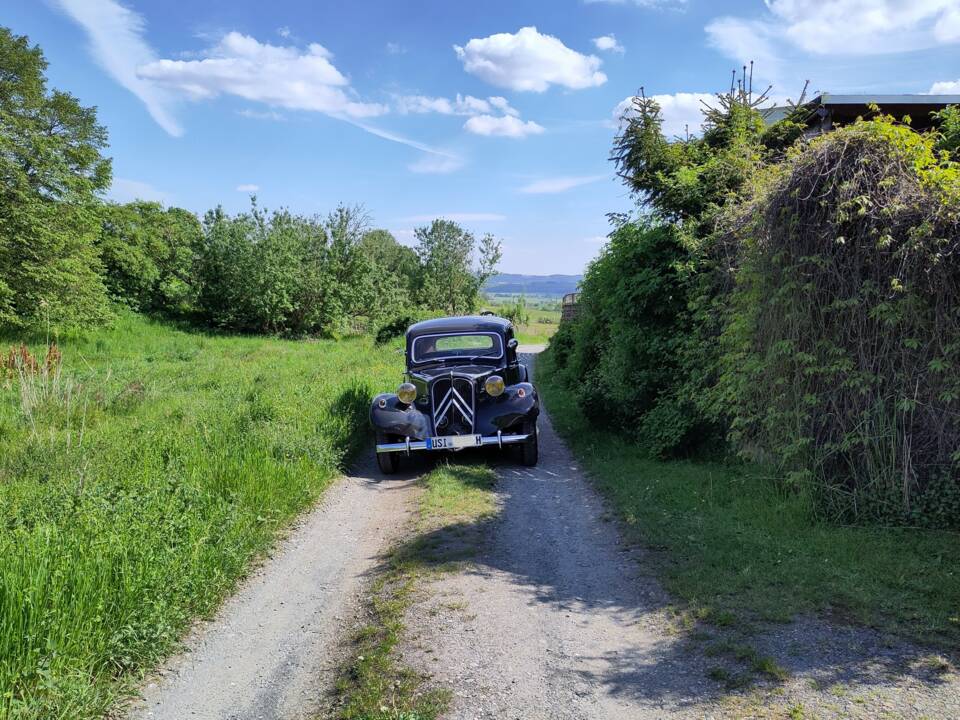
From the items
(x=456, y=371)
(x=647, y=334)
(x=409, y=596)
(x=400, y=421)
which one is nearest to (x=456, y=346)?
(x=456, y=371)

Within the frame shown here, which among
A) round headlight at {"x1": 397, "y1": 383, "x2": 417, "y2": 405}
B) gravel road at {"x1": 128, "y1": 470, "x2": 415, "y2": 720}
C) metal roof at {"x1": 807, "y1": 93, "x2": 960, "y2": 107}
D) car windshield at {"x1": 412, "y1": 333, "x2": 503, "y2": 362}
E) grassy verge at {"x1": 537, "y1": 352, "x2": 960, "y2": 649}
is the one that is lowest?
gravel road at {"x1": 128, "y1": 470, "x2": 415, "y2": 720}

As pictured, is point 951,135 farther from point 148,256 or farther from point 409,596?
point 148,256

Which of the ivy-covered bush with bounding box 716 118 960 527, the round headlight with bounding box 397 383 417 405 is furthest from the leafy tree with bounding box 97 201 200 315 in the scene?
the ivy-covered bush with bounding box 716 118 960 527

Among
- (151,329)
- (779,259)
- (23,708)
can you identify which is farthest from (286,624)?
(151,329)

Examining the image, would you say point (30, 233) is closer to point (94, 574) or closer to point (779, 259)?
point (94, 574)

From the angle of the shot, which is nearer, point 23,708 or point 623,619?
point 23,708

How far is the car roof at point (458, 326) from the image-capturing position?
425 inches

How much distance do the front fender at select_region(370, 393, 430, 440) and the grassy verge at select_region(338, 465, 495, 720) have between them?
68 cm

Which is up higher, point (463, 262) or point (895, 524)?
point (463, 262)

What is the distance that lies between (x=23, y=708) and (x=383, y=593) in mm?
2321

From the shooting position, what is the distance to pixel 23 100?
2712cm

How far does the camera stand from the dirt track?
3150 mm

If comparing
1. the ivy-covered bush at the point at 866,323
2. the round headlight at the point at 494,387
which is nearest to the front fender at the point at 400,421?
the round headlight at the point at 494,387

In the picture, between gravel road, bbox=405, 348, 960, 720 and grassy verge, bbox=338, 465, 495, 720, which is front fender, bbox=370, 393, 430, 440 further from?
gravel road, bbox=405, 348, 960, 720
